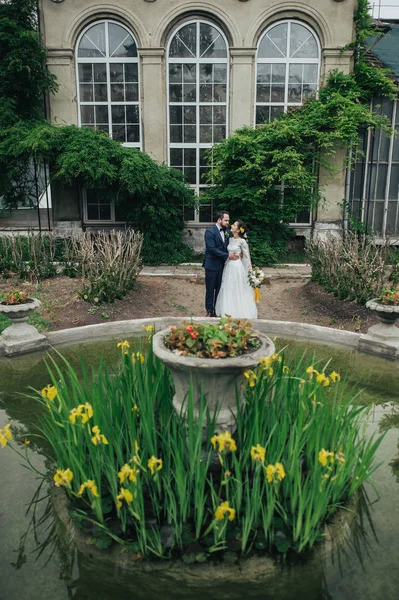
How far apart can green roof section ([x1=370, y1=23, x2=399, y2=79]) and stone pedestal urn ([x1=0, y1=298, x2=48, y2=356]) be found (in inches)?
452

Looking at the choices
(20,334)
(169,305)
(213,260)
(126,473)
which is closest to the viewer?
(126,473)

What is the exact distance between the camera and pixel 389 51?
13.6 metres

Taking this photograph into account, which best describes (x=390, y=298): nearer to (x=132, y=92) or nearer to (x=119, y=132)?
(x=119, y=132)

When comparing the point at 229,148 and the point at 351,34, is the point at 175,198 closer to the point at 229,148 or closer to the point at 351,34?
the point at 229,148

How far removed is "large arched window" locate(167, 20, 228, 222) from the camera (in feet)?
42.2

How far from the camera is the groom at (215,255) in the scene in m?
7.13

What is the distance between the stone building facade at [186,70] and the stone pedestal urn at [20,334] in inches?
317

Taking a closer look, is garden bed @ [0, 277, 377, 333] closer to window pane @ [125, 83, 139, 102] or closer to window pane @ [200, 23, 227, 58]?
window pane @ [125, 83, 139, 102]

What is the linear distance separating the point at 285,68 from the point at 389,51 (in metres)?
3.00

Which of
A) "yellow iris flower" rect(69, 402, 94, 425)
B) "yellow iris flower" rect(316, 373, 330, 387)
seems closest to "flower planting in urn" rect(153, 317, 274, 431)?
"yellow iris flower" rect(316, 373, 330, 387)

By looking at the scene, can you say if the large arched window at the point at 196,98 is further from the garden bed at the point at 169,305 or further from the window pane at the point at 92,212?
the garden bed at the point at 169,305

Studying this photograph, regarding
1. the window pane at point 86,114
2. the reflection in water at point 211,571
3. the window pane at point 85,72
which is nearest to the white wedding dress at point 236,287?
the reflection in water at point 211,571

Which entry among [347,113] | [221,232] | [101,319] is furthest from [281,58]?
[101,319]

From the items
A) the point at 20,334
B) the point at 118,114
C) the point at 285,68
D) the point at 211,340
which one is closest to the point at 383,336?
the point at 211,340
